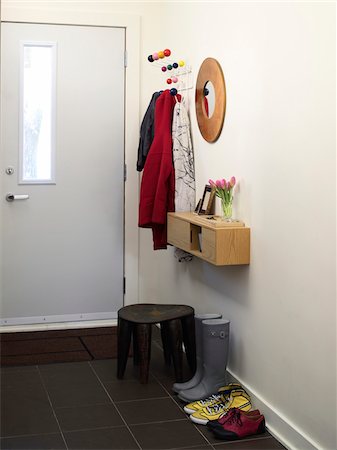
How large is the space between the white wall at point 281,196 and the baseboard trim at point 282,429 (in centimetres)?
2

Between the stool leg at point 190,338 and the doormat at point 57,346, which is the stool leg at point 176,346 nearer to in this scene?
the stool leg at point 190,338

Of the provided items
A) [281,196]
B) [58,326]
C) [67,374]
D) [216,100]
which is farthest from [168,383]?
[216,100]

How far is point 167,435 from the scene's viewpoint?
303cm

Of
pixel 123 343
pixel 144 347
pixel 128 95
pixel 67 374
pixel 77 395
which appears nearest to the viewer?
pixel 77 395

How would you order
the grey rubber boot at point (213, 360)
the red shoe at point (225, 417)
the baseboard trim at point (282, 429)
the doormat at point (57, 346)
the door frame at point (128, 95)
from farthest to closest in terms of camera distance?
1. the door frame at point (128, 95)
2. the doormat at point (57, 346)
3. the grey rubber boot at point (213, 360)
4. the red shoe at point (225, 417)
5. the baseboard trim at point (282, 429)

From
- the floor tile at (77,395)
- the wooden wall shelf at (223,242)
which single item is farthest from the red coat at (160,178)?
the floor tile at (77,395)

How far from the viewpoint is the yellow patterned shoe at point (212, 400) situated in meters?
3.28

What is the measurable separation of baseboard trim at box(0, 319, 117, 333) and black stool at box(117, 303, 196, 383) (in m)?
1.10

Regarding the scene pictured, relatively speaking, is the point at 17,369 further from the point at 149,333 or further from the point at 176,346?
the point at 176,346

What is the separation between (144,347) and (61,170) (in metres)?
1.69

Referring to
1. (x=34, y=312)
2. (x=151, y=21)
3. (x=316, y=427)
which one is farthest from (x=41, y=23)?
(x=316, y=427)

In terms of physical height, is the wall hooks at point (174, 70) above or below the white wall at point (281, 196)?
above

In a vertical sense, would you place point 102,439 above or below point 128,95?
below

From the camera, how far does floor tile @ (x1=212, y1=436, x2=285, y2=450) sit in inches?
114
